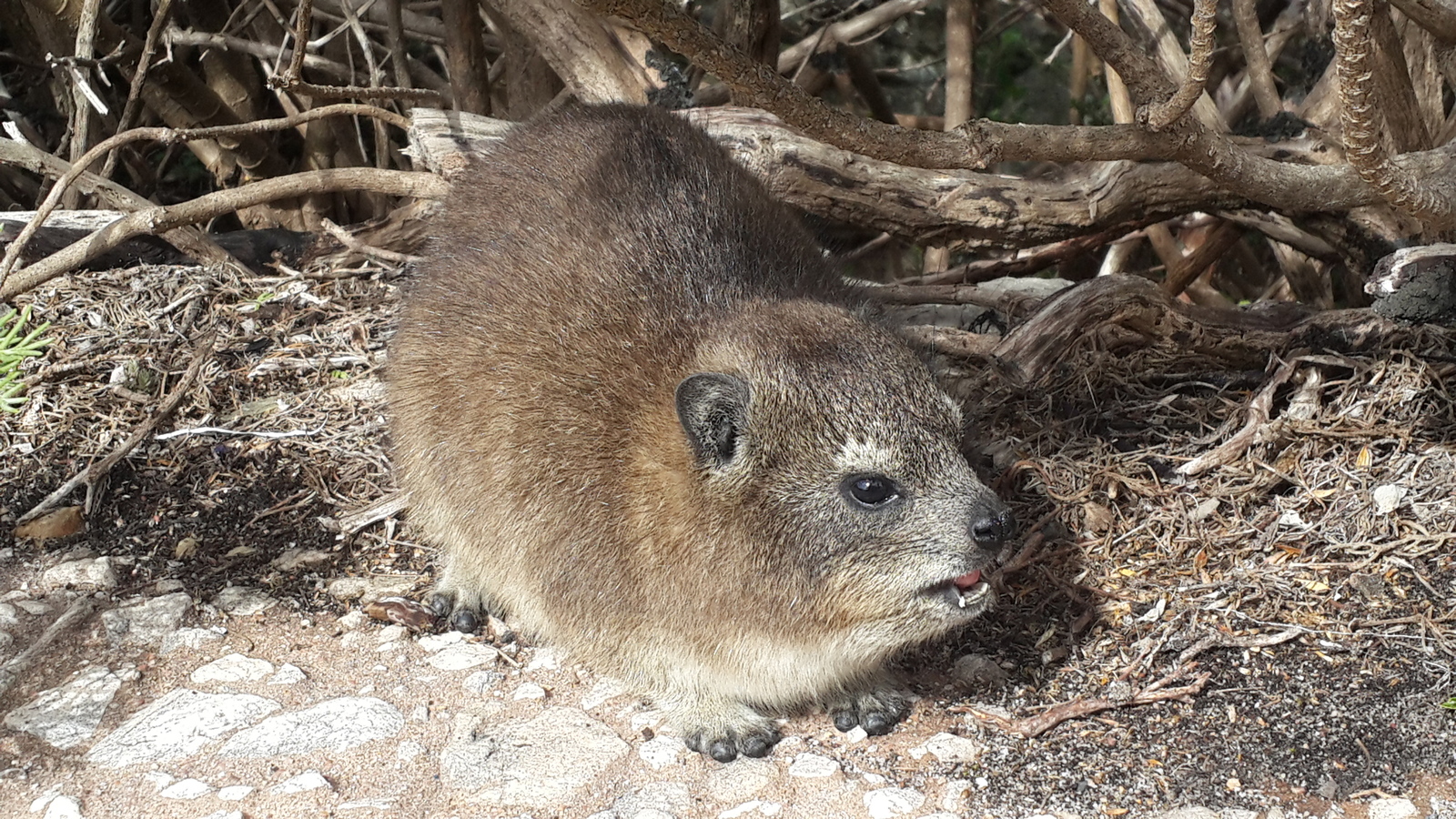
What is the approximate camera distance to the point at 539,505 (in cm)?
403

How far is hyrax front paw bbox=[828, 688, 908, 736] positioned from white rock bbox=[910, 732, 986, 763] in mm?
145

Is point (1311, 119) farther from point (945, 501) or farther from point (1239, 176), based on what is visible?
point (945, 501)

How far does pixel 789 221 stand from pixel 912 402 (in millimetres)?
1372

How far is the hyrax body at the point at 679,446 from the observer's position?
11.9ft

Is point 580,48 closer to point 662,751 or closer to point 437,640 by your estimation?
point 437,640

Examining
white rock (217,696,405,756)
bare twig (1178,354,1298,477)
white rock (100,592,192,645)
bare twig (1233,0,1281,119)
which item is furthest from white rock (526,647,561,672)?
bare twig (1233,0,1281,119)

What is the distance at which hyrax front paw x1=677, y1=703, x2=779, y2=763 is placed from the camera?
381 centimetres

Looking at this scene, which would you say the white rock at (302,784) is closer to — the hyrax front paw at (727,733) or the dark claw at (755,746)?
the hyrax front paw at (727,733)

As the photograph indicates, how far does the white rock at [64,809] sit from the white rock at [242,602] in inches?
40.2

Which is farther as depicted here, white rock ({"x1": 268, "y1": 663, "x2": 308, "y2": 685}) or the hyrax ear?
white rock ({"x1": 268, "y1": 663, "x2": 308, "y2": 685})

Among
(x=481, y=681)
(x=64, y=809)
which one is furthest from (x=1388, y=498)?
(x=64, y=809)

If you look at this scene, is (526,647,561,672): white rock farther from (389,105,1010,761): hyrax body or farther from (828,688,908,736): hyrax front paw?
(828,688,908,736): hyrax front paw

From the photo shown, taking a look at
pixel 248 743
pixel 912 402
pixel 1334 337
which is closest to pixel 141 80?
pixel 248 743

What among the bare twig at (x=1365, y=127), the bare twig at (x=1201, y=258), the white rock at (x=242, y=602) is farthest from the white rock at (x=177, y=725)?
the bare twig at (x=1201, y=258)
